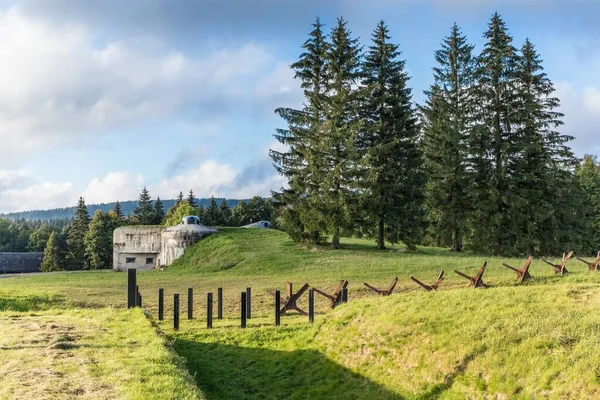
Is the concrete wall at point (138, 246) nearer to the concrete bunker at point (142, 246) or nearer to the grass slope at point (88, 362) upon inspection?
the concrete bunker at point (142, 246)

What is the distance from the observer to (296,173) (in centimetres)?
3459

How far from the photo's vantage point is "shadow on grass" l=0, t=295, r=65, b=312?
16.8m

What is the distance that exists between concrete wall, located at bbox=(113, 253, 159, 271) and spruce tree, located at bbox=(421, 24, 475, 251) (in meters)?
23.5

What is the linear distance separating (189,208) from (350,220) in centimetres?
3790

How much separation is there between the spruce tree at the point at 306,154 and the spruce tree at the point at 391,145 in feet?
9.80

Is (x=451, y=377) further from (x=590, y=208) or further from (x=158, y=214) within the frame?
(x=158, y=214)

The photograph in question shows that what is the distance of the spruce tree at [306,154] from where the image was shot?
106 ft

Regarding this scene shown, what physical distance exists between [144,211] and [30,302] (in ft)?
216

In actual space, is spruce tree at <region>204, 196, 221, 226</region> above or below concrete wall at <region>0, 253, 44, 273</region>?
above

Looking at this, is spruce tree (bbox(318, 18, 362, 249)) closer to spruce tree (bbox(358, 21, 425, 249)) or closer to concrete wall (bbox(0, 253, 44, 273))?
spruce tree (bbox(358, 21, 425, 249))

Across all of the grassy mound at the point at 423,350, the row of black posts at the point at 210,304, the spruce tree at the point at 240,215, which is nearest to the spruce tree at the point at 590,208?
the row of black posts at the point at 210,304

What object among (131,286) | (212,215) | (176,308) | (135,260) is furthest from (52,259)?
(176,308)

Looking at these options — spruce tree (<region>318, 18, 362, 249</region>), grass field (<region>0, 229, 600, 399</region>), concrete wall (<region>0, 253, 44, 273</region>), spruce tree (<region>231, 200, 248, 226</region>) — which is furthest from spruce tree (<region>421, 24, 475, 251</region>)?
concrete wall (<region>0, 253, 44, 273</region>)

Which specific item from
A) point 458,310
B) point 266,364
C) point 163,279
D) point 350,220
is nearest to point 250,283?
point 163,279
